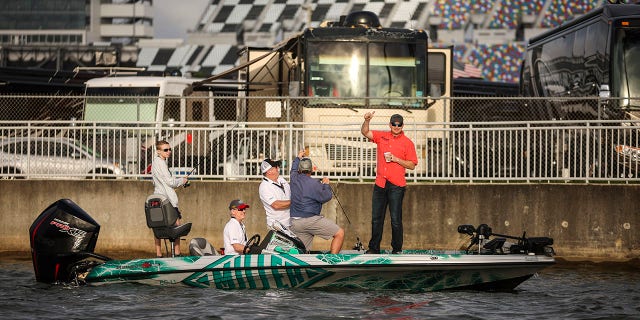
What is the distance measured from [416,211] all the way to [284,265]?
4613 millimetres

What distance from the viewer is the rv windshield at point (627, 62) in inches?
911

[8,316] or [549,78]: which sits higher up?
[549,78]

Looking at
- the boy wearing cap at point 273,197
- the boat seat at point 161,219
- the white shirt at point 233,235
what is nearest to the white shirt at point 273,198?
the boy wearing cap at point 273,197

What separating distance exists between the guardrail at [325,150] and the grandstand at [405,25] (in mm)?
35709

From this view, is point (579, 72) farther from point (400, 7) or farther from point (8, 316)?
point (400, 7)

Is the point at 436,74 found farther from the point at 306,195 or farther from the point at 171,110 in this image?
the point at 306,195

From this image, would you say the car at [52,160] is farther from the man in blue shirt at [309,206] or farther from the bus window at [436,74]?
the bus window at [436,74]

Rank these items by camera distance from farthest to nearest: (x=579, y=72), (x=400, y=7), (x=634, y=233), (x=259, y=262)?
1. (x=400, y=7)
2. (x=579, y=72)
3. (x=634, y=233)
4. (x=259, y=262)

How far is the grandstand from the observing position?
197 feet

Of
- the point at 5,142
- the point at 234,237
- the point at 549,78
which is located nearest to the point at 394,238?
the point at 234,237

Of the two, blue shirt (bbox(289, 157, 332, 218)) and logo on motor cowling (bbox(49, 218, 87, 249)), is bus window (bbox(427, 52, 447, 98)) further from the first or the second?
logo on motor cowling (bbox(49, 218, 87, 249))

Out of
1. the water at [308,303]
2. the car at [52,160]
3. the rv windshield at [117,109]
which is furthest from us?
the rv windshield at [117,109]

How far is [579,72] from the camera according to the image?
2545 cm

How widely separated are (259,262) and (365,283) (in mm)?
1324
